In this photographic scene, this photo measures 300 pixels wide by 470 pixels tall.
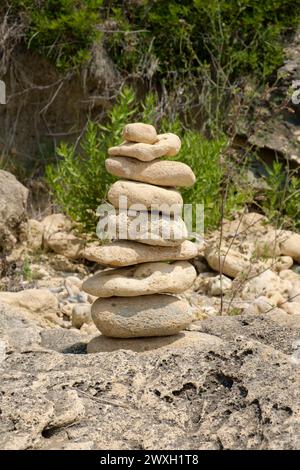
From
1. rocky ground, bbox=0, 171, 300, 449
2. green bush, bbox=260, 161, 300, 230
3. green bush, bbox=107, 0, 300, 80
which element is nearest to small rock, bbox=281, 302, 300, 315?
rocky ground, bbox=0, 171, 300, 449

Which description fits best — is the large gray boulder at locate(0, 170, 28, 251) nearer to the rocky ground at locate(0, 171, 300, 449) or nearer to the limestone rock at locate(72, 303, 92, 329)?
the limestone rock at locate(72, 303, 92, 329)

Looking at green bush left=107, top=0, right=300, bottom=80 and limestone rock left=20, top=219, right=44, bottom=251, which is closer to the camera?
limestone rock left=20, top=219, right=44, bottom=251

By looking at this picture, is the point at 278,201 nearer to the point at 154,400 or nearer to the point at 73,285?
the point at 73,285

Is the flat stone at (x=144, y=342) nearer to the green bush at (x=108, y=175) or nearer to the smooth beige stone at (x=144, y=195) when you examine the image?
the smooth beige stone at (x=144, y=195)

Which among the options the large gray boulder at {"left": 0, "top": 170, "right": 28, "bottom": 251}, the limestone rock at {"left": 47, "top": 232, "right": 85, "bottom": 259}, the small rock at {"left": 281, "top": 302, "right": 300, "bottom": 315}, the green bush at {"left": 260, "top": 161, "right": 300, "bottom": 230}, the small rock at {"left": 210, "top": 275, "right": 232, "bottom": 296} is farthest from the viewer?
the green bush at {"left": 260, "top": 161, "right": 300, "bottom": 230}

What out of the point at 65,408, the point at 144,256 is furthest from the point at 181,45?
the point at 65,408

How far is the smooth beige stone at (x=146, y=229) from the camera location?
409 centimetres

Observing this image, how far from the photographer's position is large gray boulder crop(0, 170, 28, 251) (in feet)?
19.1

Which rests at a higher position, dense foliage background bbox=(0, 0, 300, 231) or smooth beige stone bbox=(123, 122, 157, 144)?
smooth beige stone bbox=(123, 122, 157, 144)

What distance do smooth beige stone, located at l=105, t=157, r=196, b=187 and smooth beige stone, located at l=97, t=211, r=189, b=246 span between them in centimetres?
18

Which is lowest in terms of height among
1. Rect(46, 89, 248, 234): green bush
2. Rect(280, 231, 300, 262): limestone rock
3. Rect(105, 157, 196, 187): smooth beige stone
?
Rect(280, 231, 300, 262): limestone rock

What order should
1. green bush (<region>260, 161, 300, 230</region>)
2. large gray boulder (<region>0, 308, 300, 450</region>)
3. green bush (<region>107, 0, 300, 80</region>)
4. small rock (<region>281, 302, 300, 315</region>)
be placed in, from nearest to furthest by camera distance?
large gray boulder (<region>0, 308, 300, 450</region>)
small rock (<region>281, 302, 300, 315</region>)
green bush (<region>260, 161, 300, 230</region>)
green bush (<region>107, 0, 300, 80</region>)
